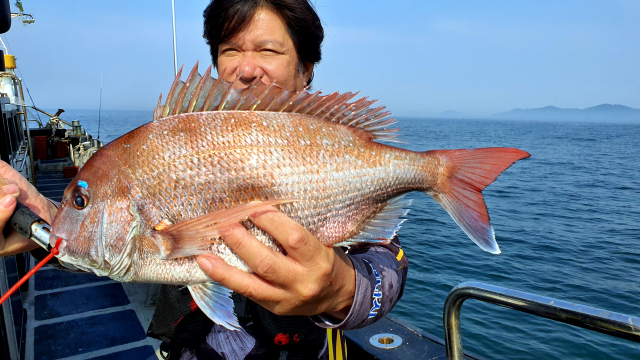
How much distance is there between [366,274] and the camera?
5.07ft

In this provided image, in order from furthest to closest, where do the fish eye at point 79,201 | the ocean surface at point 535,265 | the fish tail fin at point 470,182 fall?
the ocean surface at point 535,265 → the fish tail fin at point 470,182 → the fish eye at point 79,201

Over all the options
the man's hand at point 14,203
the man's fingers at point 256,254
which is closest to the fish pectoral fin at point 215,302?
the man's fingers at point 256,254

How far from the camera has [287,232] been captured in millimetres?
1243

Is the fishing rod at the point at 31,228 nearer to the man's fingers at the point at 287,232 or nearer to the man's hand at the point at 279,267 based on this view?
the man's hand at the point at 279,267

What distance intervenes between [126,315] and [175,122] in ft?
11.8

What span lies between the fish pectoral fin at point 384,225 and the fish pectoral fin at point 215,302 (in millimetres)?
478

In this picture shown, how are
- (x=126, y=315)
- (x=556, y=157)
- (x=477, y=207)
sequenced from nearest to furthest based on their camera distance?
(x=477, y=207) → (x=126, y=315) → (x=556, y=157)

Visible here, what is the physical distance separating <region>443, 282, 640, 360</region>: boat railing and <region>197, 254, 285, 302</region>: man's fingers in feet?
2.87

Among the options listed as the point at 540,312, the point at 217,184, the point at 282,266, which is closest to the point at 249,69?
the point at 217,184

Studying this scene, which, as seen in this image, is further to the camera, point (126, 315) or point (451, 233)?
point (451, 233)

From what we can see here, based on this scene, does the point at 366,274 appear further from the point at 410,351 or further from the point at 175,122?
the point at 410,351

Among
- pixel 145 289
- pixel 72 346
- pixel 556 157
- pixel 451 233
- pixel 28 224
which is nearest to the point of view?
pixel 28 224

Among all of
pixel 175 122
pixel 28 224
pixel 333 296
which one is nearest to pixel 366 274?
pixel 333 296

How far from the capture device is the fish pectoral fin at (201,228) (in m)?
1.27
